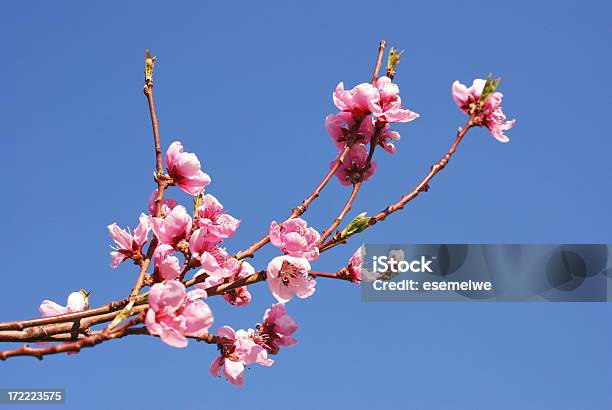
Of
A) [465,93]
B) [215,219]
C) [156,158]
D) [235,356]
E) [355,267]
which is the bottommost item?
[235,356]

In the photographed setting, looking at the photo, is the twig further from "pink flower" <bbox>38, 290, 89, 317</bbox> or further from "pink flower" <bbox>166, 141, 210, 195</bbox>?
"pink flower" <bbox>38, 290, 89, 317</bbox>

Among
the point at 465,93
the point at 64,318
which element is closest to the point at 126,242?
the point at 64,318

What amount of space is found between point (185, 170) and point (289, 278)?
79 centimetres

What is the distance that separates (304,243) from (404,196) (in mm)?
489

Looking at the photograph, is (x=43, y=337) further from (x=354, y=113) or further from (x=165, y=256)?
(x=354, y=113)

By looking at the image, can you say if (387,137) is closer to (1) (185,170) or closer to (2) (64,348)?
(1) (185,170)

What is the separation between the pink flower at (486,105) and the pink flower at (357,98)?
400 mm

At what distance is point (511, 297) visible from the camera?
713 cm

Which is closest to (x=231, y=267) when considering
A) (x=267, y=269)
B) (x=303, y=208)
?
(x=267, y=269)

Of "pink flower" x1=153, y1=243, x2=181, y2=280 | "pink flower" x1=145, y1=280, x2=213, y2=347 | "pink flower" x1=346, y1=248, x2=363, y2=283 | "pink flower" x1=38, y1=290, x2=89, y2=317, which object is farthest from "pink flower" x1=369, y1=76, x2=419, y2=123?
"pink flower" x1=38, y1=290, x2=89, y2=317

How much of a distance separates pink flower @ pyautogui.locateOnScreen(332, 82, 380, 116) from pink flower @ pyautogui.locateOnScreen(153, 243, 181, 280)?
101 cm

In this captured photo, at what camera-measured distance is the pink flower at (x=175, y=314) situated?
7.28ft

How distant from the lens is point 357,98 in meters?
3.19

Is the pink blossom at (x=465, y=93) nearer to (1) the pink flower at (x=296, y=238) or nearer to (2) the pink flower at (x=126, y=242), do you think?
(1) the pink flower at (x=296, y=238)
